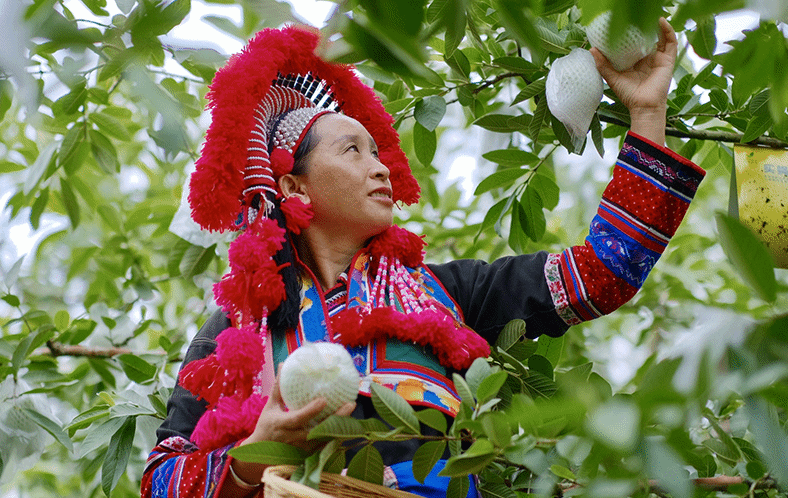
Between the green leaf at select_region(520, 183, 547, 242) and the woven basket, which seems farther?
the green leaf at select_region(520, 183, 547, 242)

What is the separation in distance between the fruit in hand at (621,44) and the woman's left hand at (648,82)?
3 cm

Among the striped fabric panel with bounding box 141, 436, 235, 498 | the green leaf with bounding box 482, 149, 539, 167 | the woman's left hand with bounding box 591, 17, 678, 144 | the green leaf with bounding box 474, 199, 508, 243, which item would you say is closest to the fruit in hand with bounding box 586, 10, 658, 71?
the woman's left hand with bounding box 591, 17, 678, 144

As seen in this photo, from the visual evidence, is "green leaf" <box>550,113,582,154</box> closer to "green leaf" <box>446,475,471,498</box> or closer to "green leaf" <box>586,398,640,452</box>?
"green leaf" <box>446,475,471,498</box>

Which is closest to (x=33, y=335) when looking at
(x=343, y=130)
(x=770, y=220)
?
(x=343, y=130)

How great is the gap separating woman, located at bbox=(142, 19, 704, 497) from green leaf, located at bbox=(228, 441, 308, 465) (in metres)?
0.11

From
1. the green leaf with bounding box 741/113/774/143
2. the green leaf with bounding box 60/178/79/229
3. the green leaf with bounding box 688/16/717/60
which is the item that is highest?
the green leaf with bounding box 688/16/717/60

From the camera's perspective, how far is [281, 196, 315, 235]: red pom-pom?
1.60 meters

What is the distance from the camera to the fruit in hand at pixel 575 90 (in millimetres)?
1281

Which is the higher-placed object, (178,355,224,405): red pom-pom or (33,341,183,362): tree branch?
(178,355,224,405): red pom-pom

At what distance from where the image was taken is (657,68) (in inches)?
53.9

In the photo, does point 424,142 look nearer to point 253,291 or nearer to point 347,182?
point 347,182

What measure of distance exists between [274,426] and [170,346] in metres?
1.15

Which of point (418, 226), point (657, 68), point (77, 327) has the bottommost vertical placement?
point (77, 327)

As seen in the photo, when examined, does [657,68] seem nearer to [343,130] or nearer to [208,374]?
[343,130]
